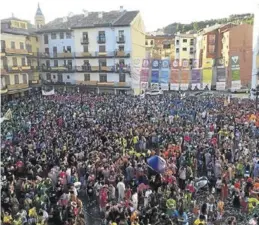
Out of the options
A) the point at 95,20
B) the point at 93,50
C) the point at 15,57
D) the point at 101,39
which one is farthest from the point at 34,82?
the point at 95,20

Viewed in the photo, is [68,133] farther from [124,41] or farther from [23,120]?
[124,41]

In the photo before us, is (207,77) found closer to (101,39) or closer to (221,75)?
(221,75)

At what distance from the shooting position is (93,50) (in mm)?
46969

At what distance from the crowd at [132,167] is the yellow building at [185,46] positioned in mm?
45222

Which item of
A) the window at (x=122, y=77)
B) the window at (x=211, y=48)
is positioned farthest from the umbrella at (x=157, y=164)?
the window at (x=211, y=48)

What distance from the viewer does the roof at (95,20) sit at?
45406 mm

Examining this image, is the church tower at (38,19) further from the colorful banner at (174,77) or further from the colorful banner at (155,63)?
the colorful banner at (174,77)

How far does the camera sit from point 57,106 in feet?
97.6

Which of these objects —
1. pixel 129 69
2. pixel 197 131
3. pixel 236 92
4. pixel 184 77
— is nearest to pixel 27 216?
pixel 197 131

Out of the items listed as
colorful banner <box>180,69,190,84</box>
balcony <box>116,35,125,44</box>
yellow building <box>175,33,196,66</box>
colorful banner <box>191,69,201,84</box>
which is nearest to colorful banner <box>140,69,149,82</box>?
colorful banner <box>180,69,190,84</box>

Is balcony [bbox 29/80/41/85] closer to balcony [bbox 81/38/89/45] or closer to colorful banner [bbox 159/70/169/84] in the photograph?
balcony [bbox 81/38/89/45]

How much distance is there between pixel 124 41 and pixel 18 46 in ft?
43.8

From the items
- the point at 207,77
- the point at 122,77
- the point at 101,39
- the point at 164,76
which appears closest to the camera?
the point at 207,77

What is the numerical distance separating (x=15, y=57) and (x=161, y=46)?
1635 inches
